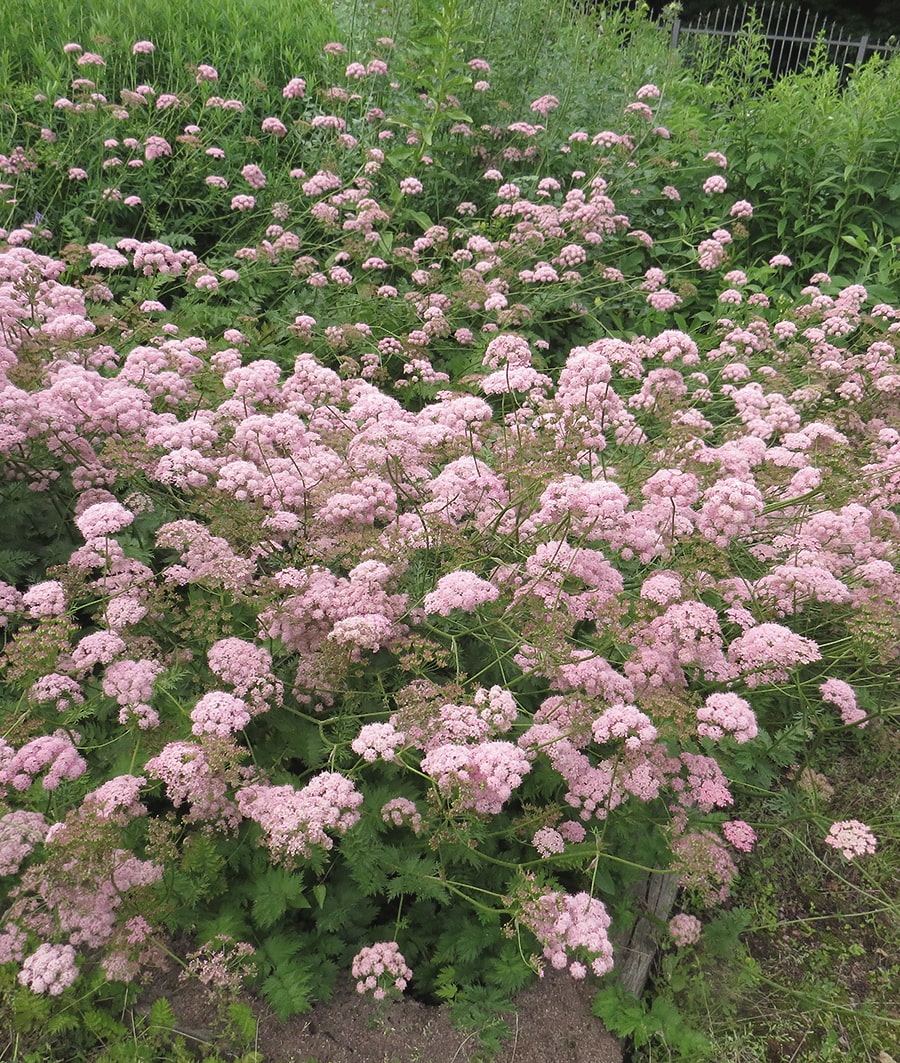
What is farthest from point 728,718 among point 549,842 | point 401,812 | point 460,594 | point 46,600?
point 46,600

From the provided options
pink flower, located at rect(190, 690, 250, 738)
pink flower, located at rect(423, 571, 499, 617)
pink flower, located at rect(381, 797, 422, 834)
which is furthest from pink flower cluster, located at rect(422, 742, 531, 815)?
pink flower, located at rect(190, 690, 250, 738)

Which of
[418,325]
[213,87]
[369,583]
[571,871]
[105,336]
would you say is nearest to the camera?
[369,583]

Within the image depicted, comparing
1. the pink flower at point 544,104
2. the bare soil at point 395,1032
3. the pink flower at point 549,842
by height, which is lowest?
the bare soil at point 395,1032

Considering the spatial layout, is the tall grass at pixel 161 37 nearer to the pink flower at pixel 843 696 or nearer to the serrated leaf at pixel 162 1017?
the serrated leaf at pixel 162 1017

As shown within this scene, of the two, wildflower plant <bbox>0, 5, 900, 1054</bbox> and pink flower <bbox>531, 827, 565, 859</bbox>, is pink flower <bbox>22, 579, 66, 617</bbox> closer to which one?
wildflower plant <bbox>0, 5, 900, 1054</bbox>

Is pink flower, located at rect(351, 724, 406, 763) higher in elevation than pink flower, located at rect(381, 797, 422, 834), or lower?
higher

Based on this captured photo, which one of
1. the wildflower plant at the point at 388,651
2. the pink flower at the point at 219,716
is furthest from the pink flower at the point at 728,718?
the pink flower at the point at 219,716

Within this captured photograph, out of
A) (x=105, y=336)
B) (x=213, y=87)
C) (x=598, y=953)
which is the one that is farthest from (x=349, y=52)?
(x=598, y=953)

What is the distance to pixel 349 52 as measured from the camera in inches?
353

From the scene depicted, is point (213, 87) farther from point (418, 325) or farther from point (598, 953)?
point (598, 953)

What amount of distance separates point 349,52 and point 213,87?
5.04 feet

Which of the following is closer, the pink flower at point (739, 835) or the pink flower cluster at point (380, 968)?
the pink flower cluster at point (380, 968)

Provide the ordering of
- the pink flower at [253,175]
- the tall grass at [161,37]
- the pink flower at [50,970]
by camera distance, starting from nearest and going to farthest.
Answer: the pink flower at [50,970], the pink flower at [253,175], the tall grass at [161,37]

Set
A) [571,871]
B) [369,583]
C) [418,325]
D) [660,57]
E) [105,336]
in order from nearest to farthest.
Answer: [369,583] < [571,871] < [105,336] < [418,325] < [660,57]
